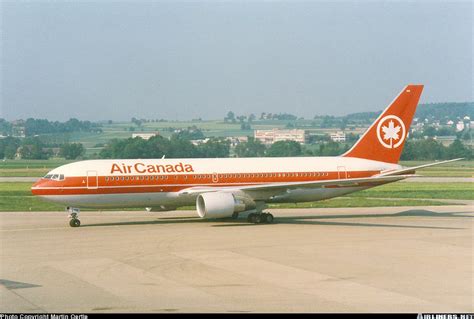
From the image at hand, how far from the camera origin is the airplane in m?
33.7

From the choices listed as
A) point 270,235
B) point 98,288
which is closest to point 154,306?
point 98,288

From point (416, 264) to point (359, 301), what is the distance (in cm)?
605

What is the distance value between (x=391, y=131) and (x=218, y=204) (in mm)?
11754

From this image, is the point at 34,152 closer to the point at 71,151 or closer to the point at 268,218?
the point at 71,151

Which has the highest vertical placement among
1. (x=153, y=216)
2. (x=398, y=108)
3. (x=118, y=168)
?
(x=398, y=108)

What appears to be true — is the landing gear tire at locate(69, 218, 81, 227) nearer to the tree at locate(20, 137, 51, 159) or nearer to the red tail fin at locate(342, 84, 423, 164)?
the red tail fin at locate(342, 84, 423, 164)

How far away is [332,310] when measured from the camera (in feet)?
52.8

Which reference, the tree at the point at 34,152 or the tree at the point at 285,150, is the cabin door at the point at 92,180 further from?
the tree at the point at 34,152

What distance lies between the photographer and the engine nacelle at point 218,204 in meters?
33.1

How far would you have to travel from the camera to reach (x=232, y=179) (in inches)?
1414

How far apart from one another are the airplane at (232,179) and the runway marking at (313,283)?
31.0 ft

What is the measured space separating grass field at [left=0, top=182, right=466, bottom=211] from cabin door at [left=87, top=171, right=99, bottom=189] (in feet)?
18.4

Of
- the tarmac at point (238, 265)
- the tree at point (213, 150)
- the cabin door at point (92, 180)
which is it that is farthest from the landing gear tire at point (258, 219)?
the tree at point (213, 150)

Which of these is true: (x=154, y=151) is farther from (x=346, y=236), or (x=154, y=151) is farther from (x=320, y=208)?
(x=346, y=236)
